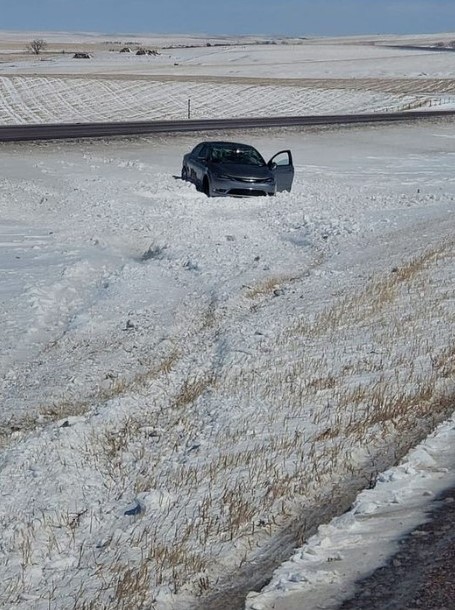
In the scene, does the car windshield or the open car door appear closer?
the car windshield

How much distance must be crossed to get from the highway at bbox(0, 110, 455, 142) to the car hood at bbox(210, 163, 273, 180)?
49.8ft

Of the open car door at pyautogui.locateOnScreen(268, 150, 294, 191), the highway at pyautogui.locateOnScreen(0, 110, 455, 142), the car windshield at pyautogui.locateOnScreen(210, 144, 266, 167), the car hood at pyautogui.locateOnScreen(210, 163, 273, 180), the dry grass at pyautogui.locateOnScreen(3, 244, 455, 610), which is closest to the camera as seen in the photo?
the dry grass at pyautogui.locateOnScreen(3, 244, 455, 610)

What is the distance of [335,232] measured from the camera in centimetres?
2134

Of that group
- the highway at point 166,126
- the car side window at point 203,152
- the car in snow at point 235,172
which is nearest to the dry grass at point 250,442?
the car in snow at point 235,172

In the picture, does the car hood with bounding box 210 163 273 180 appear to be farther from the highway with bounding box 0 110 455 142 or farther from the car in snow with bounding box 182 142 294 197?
the highway with bounding box 0 110 455 142

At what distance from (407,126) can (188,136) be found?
42.0 feet

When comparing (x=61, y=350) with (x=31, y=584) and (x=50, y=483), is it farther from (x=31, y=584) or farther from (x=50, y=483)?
(x=31, y=584)

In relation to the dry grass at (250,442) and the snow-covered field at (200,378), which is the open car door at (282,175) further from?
the dry grass at (250,442)

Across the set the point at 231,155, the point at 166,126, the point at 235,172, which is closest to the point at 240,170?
the point at 235,172

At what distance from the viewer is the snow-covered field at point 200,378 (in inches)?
261

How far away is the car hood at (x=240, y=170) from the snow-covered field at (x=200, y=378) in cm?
82

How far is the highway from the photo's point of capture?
138 ft

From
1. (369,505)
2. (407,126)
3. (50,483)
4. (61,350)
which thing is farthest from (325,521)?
(407,126)

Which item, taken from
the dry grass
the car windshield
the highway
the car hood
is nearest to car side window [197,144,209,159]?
the car windshield
